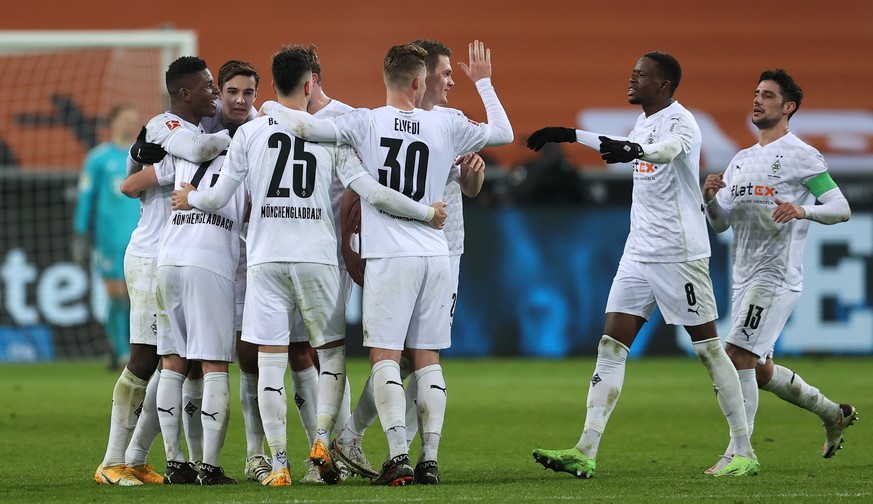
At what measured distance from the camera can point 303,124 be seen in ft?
20.5

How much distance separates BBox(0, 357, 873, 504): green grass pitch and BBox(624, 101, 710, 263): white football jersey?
1170mm

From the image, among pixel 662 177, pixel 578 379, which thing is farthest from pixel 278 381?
pixel 578 379

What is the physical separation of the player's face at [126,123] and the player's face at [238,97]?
6269 millimetres

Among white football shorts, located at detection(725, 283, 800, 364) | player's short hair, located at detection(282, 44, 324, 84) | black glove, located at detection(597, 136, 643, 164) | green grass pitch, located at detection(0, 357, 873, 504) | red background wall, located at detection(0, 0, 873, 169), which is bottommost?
green grass pitch, located at detection(0, 357, 873, 504)

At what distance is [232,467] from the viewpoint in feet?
23.8

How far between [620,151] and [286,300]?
177 cm

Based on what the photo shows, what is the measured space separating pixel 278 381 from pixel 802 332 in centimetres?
925

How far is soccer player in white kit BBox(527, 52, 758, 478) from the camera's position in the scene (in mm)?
6879

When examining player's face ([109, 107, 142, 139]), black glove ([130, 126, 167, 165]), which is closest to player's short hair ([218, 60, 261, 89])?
black glove ([130, 126, 167, 165])

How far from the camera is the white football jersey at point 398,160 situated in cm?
638

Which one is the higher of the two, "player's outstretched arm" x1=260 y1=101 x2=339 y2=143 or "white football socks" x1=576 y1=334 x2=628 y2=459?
"player's outstretched arm" x1=260 y1=101 x2=339 y2=143

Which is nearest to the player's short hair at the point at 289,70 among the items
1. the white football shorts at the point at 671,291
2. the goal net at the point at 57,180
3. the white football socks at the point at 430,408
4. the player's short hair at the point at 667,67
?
the white football socks at the point at 430,408

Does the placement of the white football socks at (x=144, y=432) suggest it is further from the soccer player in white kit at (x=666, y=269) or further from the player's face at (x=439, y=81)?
the soccer player in white kit at (x=666, y=269)

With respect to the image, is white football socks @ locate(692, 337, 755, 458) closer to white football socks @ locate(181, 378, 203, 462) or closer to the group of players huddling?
the group of players huddling
